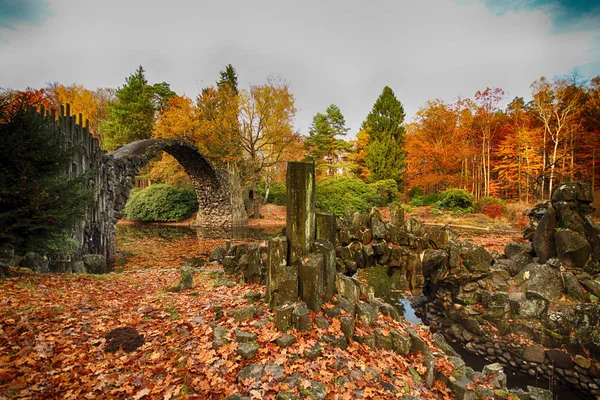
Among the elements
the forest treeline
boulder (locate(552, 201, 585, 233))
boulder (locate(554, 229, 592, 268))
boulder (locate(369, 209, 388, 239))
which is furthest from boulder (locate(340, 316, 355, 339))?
the forest treeline

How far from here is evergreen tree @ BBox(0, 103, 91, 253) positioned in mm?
4715

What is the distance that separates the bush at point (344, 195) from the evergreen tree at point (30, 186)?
20.9 m

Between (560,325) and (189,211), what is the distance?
2587cm

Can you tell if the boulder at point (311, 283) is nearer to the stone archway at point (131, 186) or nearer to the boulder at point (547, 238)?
the boulder at point (547, 238)

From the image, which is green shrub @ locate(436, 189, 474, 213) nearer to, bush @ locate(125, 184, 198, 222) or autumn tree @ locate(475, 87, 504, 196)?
autumn tree @ locate(475, 87, 504, 196)

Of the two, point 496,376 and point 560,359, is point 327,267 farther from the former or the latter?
point 560,359

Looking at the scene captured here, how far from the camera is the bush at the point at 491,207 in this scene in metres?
20.3

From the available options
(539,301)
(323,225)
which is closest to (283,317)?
(323,225)

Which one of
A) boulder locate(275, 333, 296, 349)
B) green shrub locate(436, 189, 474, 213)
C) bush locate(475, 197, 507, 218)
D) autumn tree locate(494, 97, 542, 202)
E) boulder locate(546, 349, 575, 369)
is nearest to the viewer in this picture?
boulder locate(275, 333, 296, 349)

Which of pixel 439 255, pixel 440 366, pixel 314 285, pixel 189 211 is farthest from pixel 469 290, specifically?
pixel 189 211

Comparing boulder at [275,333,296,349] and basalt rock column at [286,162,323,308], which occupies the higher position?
basalt rock column at [286,162,323,308]

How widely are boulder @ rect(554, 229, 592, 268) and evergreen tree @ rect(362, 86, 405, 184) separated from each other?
23.5 meters

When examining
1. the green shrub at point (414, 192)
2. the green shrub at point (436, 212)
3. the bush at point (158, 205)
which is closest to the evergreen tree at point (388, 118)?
the green shrub at point (414, 192)

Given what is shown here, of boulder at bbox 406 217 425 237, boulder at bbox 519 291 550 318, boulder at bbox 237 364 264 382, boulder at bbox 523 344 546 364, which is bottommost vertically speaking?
boulder at bbox 523 344 546 364
